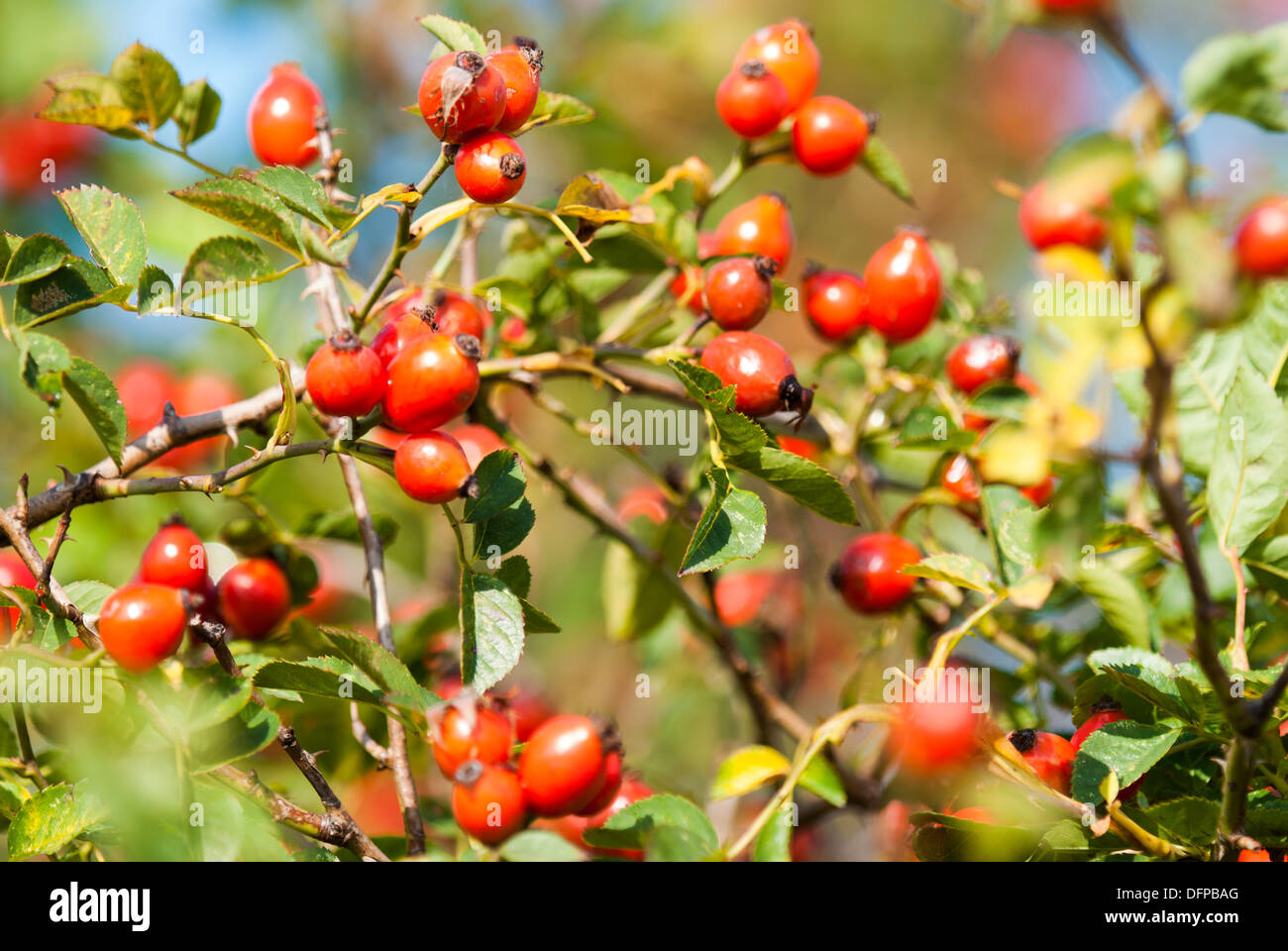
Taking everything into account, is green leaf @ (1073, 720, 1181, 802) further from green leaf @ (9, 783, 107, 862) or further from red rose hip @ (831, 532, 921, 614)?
green leaf @ (9, 783, 107, 862)

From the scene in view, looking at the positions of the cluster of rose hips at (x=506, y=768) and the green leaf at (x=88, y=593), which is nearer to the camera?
the cluster of rose hips at (x=506, y=768)

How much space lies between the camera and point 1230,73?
93 cm

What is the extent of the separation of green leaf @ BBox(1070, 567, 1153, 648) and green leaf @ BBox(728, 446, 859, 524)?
13.4 inches

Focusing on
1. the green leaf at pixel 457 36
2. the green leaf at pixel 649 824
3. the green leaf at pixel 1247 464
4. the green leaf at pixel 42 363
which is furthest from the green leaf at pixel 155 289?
the green leaf at pixel 1247 464

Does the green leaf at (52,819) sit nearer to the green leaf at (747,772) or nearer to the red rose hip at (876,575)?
the green leaf at (747,772)

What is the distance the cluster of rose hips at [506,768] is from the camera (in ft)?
4.23

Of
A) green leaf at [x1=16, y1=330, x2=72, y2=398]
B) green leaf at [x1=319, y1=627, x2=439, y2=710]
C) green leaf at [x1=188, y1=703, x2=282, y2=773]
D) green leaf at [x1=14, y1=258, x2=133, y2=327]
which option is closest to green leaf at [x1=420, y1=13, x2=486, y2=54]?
green leaf at [x1=14, y1=258, x2=133, y2=327]

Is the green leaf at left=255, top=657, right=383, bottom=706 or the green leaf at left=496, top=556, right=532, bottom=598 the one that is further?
the green leaf at left=496, top=556, right=532, bottom=598

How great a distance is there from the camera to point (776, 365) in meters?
1.50

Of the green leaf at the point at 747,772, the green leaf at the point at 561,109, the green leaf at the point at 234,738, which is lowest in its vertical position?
the green leaf at the point at 747,772

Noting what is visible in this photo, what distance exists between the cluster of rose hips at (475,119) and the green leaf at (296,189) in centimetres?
18

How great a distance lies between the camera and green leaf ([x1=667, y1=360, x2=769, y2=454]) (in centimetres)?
139
